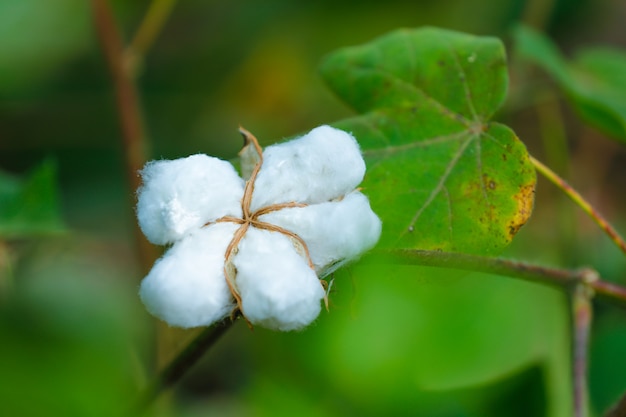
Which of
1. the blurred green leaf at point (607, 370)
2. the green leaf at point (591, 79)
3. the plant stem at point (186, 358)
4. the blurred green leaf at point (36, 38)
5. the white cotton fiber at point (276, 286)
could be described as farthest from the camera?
the blurred green leaf at point (36, 38)

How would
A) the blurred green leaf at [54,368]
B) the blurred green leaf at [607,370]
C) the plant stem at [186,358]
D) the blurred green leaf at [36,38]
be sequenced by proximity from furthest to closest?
the blurred green leaf at [36,38], the blurred green leaf at [607,370], the plant stem at [186,358], the blurred green leaf at [54,368]

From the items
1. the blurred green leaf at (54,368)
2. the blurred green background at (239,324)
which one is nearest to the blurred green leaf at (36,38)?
the blurred green background at (239,324)

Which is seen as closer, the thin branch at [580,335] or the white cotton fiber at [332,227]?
the white cotton fiber at [332,227]

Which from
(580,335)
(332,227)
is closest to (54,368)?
(332,227)

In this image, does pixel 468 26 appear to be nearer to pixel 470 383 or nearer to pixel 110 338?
pixel 470 383

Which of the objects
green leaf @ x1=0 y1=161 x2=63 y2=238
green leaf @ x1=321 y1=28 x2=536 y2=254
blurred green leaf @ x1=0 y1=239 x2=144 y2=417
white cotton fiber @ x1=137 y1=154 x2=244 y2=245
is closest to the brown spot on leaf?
green leaf @ x1=321 y1=28 x2=536 y2=254

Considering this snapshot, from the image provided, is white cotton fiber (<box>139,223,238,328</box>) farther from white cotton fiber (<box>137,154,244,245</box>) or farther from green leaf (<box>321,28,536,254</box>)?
green leaf (<box>321,28,536,254</box>)

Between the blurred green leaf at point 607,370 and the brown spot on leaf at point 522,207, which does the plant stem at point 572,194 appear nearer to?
the brown spot on leaf at point 522,207
